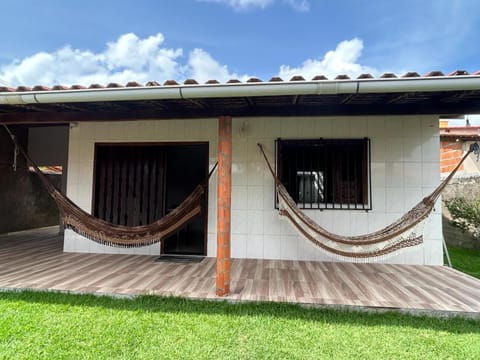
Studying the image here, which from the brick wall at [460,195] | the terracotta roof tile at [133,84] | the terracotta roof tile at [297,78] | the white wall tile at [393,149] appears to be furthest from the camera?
the brick wall at [460,195]

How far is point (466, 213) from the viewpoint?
4.37 metres

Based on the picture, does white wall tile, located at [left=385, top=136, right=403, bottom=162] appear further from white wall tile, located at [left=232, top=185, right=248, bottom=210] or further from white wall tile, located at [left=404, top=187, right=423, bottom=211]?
white wall tile, located at [left=232, top=185, right=248, bottom=210]

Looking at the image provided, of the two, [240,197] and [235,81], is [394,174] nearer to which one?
[240,197]

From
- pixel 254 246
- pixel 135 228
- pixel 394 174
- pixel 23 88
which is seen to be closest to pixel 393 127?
pixel 394 174

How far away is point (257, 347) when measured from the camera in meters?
1.80

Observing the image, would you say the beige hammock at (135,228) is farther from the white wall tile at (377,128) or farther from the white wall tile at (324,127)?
the white wall tile at (377,128)

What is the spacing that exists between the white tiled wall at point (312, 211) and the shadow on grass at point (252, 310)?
1623mm

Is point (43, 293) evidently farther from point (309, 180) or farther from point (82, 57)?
point (82, 57)

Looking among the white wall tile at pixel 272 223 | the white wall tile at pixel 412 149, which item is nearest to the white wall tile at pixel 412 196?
the white wall tile at pixel 412 149

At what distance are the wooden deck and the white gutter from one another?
177 centimetres

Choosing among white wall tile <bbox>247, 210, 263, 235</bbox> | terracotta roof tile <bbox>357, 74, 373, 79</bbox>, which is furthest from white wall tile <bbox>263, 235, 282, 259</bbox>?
terracotta roof tile <bbox>357, 74, 373, 79</bbox>

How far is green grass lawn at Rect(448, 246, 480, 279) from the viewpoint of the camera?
3487 millimetres

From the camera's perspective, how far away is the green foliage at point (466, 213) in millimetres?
4285

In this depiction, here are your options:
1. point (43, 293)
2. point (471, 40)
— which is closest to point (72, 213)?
point (43, 293)
